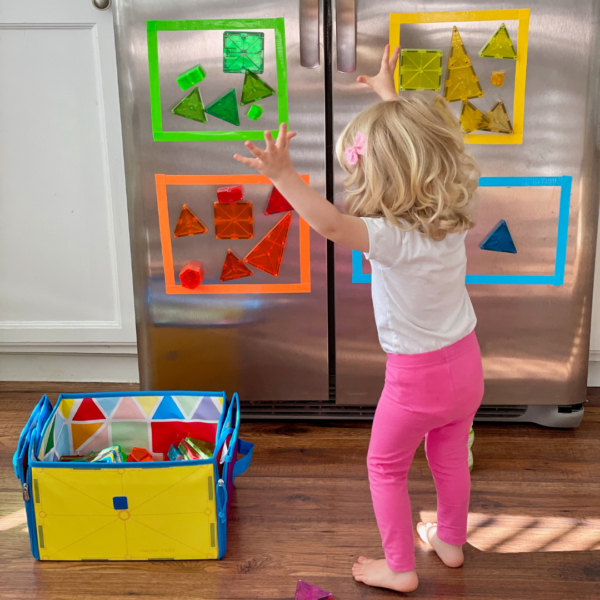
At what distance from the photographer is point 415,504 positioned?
4.75 feet

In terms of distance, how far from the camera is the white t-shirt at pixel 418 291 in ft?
3.39

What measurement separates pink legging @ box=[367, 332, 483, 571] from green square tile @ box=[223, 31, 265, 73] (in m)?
0.74

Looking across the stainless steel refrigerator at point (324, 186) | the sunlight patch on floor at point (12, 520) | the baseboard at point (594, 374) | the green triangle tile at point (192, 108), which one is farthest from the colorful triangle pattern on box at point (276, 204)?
the baseboard at point (594, 374)

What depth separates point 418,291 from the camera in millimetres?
1070

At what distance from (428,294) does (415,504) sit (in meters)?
0.58

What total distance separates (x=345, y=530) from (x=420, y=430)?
0.36 metres

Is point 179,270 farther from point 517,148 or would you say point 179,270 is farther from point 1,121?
point 517,148

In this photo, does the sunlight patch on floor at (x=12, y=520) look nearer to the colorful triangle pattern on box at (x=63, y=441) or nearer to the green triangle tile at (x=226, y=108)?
the colorful triangle pattern on box at (x=63, y=441)

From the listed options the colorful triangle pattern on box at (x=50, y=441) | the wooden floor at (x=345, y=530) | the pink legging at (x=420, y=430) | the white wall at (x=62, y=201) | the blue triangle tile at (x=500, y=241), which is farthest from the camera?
the white wall at (x=62, y=201)

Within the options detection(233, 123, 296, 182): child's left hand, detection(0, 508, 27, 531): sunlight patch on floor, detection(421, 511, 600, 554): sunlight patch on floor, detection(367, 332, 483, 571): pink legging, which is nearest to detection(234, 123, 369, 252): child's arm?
detection(233, 123, 296, 182): child's left hand

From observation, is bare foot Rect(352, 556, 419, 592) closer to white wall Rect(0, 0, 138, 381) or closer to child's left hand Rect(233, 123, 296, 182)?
child's left hand Rect(233, 123, 296, 182)

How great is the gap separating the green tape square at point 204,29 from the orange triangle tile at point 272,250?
0.21m

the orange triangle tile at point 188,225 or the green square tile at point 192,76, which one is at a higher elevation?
the green square tile at point 192,76

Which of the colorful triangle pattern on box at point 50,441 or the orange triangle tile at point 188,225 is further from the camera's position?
the orange triangle tile at point 188,225
